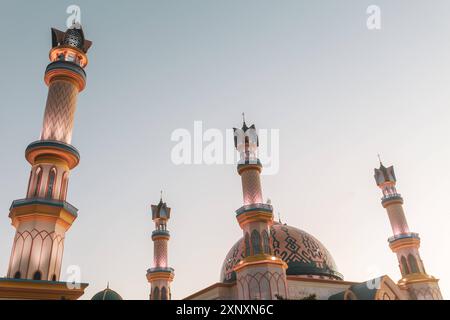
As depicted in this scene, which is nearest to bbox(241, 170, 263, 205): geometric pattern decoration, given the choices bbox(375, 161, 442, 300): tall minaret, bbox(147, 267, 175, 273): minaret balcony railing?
bbox(147, 267, 175, 273): minaret balcony railing

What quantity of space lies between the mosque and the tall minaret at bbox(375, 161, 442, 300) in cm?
6

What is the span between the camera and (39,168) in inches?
507

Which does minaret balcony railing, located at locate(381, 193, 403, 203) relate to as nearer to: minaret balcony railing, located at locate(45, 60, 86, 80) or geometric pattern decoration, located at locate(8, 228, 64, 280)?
minaret balcony railing, located at locate(45, 60, 86, 80)

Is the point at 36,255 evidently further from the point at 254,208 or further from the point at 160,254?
the point at 160,254

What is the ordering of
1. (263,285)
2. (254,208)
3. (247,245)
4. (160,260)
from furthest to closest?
(160,260), (254,208), (247,245), (263,285)

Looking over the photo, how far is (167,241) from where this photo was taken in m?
27.7

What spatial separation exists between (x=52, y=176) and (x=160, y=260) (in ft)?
50.8

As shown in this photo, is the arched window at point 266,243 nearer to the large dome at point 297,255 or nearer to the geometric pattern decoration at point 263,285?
the geometric pattern decoration at point 263,285

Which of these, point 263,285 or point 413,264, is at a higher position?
point 413,264

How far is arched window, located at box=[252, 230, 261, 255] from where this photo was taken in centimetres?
1884

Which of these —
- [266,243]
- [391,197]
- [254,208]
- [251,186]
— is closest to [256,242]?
[266,243]

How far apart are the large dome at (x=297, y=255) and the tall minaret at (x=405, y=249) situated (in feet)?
14.1
